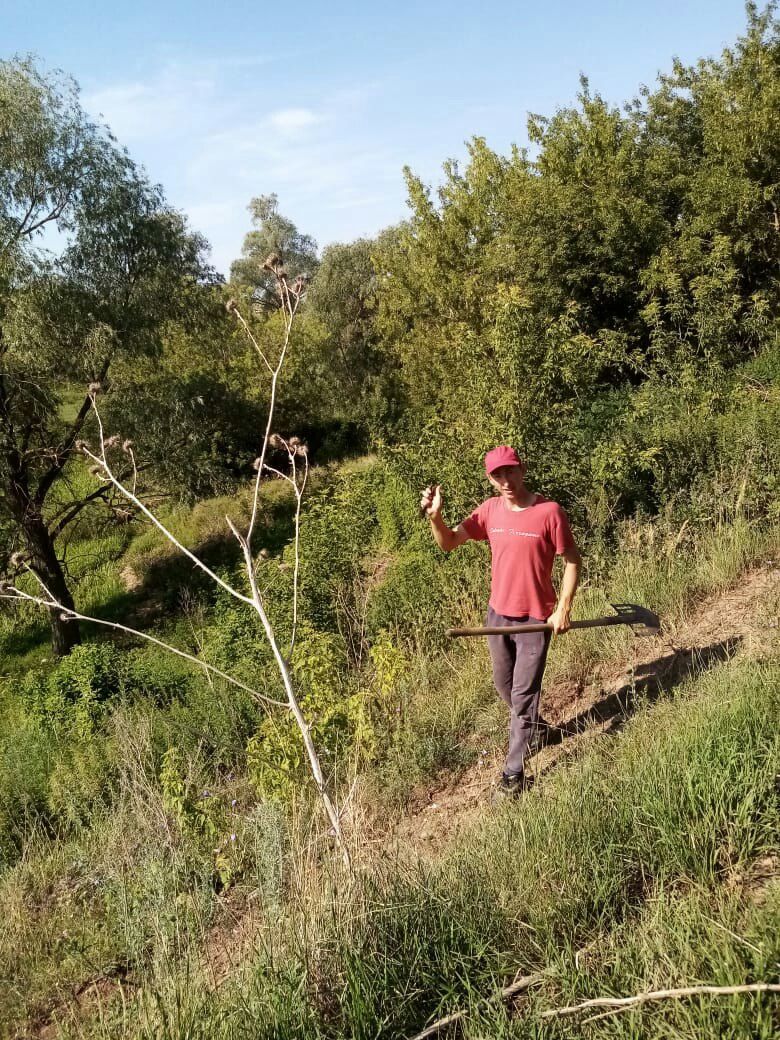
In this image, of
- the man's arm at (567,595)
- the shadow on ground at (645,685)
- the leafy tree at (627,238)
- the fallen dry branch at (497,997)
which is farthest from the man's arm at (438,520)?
the leafy tree at (627,238)

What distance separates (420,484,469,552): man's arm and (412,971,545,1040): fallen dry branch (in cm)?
214

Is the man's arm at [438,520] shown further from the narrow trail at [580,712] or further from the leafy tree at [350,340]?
Result: the leafy tree at [350,340]

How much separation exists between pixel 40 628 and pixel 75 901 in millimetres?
13421

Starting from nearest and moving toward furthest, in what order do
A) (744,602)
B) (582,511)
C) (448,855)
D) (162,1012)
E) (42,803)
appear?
(162,1012)
(448,855)
(744,602)
(42,803)
(582,511)

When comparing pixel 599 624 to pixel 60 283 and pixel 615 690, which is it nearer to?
pixel 615 690

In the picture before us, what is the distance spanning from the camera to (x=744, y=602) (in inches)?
201

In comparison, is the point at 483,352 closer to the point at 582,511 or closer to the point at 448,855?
the point at 582,511

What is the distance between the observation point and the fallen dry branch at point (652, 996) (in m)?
1.73

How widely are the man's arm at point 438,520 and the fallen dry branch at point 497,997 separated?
2139 mm

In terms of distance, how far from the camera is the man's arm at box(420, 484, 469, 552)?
12.7 ft

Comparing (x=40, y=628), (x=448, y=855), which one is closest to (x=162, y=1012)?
(x=448, y=855)

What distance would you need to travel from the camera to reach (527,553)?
12.4 ft

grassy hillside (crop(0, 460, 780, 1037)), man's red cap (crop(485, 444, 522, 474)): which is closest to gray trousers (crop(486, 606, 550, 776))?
grassy hillside (crop(0, 460, 780, 1037))

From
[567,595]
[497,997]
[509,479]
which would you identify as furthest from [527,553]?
[497,997]
